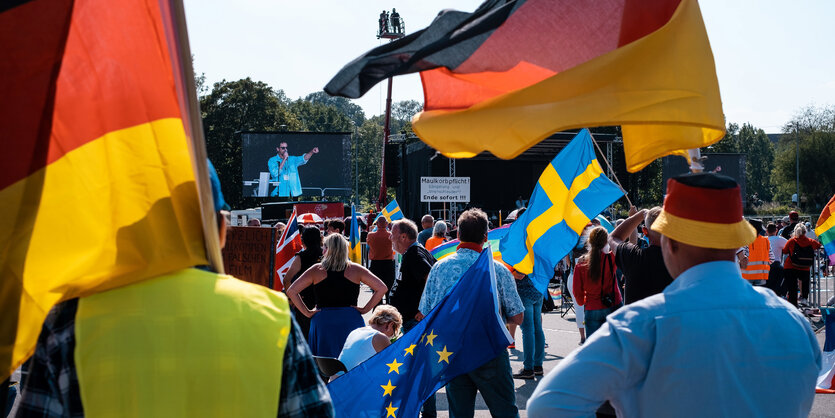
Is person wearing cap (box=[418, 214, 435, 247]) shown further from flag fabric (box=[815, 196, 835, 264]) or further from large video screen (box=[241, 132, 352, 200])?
large video screen (box=[241, 132, 352, 200])

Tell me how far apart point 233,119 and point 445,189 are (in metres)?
42.5

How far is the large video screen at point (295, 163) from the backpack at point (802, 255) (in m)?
28.1

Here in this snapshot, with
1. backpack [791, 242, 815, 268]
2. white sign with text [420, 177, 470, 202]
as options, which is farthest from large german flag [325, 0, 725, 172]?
white sign with text [420, 177, 470, 202]

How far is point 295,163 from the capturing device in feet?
136

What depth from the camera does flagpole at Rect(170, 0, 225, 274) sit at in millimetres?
2209

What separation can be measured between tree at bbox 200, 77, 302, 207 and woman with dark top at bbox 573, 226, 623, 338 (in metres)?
53.1

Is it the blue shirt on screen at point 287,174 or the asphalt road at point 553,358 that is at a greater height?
the blue shirt on screen at point 287,174

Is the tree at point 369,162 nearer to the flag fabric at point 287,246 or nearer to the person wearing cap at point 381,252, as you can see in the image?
the person wearing cap at point 381,252

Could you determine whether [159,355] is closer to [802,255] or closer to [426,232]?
[426,232]

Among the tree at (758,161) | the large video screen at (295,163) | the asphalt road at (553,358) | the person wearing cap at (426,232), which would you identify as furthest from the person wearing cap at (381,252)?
the tree at (758,161)

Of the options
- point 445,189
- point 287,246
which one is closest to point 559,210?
point 287,246

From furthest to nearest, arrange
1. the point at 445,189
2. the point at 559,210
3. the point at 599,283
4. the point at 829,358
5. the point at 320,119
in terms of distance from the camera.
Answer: the point at 320,119, the point at 445,189, the point at 599,283, the point at 559,210, the point at 829,358

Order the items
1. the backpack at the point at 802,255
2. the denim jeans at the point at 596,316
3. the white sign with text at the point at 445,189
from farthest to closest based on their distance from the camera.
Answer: the white sign with text at the point at 445,189 → the backpack at the point at 802,255 → the denim jeans at the point at 596,316

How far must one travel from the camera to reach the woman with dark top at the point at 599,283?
8.53 metres
